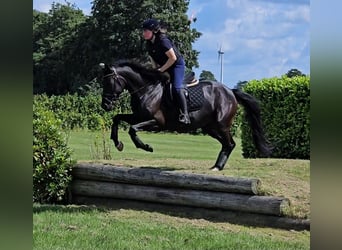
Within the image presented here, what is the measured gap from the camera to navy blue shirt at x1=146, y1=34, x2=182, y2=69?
680 cm

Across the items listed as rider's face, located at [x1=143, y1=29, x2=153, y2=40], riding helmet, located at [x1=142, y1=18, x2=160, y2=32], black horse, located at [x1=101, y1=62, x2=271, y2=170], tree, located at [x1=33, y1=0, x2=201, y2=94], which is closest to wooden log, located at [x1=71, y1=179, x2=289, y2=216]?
black horse, located at [x1=101, y1=62, x2=271, y2=170]

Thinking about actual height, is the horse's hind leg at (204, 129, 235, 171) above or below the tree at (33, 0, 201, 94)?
below

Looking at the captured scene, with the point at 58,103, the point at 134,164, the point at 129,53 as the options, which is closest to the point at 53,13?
the point at 129,53

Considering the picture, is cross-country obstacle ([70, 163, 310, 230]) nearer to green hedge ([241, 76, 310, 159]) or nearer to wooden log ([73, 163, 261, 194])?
wooden log ([73, 163, 261, 194])

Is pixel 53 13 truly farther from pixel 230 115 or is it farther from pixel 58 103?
pixel 230 115

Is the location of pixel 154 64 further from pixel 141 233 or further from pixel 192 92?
pixel 141 233

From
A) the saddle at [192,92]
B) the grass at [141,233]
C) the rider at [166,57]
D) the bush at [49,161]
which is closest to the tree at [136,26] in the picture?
the bush at [49,161]

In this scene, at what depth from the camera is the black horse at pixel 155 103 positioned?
6938 millimetres

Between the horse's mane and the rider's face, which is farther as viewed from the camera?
the horse's mane

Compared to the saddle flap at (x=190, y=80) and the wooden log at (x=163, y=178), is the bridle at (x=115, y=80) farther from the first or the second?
the wooden log at (x=163, y=178)

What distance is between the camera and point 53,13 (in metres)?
47.3

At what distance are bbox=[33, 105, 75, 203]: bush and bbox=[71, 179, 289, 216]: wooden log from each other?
0.25 m

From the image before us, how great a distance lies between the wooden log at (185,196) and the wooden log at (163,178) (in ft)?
0.23

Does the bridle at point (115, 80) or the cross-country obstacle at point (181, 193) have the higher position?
the bridle at point (115, 80)
